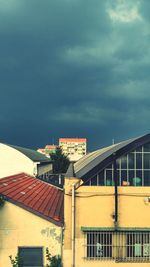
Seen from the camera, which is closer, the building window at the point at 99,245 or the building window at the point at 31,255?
the building window at the point at 31,255

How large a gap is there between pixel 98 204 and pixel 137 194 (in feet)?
7.39

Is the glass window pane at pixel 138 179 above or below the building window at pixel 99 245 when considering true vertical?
above

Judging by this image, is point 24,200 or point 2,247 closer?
point 2,247

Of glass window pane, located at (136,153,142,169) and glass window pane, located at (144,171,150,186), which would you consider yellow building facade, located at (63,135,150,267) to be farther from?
glass window pane, located at (136,153,142,169)

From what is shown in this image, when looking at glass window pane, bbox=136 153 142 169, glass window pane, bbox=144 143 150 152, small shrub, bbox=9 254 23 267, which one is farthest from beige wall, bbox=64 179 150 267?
small shrub, bbox=9 254 23 267

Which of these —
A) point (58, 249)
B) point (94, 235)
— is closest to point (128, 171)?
point (94, 235)

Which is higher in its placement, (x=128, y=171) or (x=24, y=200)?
(x=128, y=171)

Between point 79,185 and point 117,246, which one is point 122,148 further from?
point 117,246

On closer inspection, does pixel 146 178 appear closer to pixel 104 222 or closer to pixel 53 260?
pixel 104 222

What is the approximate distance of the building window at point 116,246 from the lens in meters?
17.9

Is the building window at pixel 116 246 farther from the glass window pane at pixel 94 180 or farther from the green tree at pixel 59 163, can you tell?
the green tree at pixel 59 163

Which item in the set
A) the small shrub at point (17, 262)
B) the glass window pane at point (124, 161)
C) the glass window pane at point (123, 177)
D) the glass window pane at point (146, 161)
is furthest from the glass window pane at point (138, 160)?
the small shrub at point (17, 262)

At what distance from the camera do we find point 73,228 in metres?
17.8

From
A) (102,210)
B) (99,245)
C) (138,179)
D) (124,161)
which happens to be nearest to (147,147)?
(124,161)
